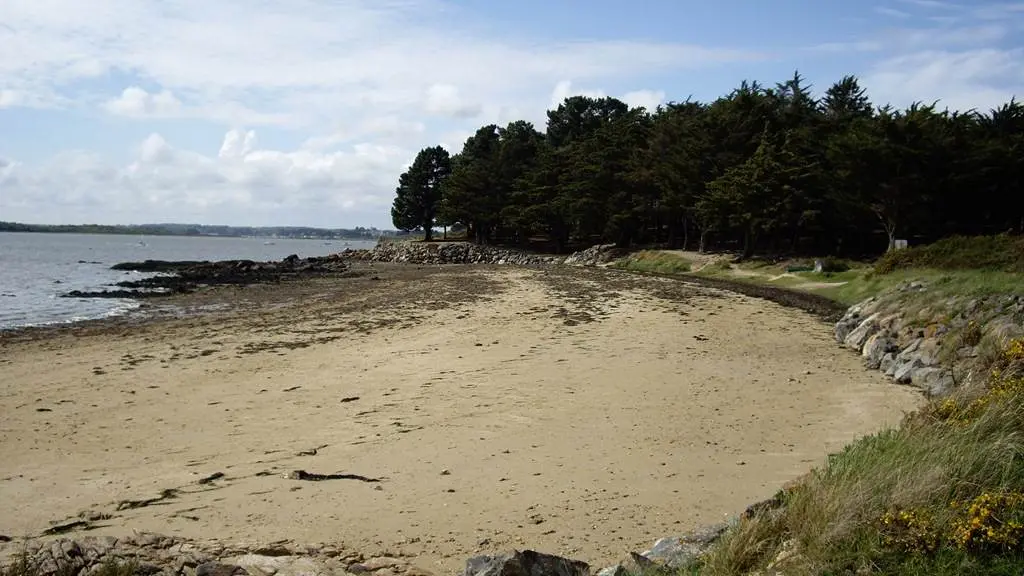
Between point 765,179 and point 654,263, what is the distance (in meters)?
10.1

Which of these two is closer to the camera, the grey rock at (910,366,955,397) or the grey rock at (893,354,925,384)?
the grey rock at (910,366,955,397)

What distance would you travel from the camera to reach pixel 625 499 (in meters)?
6.79

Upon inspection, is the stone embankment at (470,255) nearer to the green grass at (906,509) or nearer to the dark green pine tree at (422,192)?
the dark green pine tree at (422,192)

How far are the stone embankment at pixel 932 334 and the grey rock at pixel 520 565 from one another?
727 centimetres

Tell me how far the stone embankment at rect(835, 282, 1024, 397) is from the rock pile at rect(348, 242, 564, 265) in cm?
4275

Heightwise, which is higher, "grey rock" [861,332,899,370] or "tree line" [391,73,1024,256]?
"tree line" [391,73,1024,256]

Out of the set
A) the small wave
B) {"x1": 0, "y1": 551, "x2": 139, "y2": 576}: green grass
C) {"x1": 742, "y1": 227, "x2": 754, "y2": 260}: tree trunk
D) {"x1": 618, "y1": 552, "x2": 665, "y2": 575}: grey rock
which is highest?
{"x1": 742, "y1": 227, "x2": 754, "y2": 260}: tree trunk

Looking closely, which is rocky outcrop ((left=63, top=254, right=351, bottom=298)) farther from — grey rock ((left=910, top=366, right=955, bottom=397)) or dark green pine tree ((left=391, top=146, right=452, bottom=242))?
grey rock ((left=910, top=366, right=955, bottom=397))

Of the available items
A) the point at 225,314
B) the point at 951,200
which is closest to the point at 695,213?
the point at 951,200

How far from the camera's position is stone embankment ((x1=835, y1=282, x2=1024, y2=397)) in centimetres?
1120

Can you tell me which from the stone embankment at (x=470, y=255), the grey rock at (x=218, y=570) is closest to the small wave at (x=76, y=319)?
the grey rock at (x=218, y=570)

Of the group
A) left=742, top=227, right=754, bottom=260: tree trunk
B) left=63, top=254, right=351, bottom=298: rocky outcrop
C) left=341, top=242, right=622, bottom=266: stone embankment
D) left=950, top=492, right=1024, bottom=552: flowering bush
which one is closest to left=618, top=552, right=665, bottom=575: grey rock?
left=950, top=492, right=1024, bottom=552: flowering bush

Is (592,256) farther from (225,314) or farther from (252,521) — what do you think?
(252,521)

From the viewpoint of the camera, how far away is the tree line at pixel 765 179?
119ft
